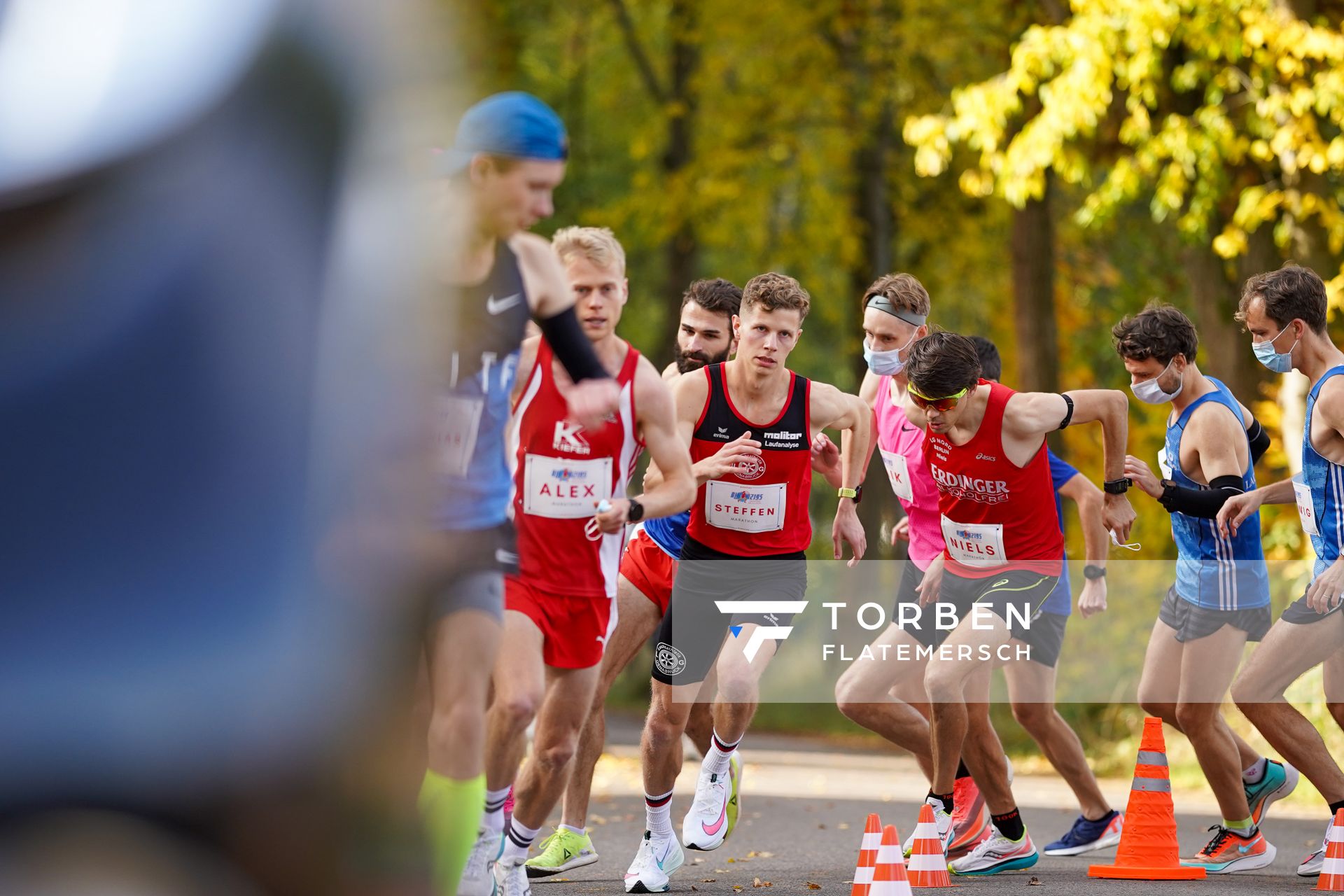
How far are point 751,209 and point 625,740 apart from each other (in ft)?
24.8

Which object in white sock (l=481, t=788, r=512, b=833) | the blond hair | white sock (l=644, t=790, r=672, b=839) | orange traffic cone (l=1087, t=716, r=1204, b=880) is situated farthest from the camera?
orange traffic cone (l=1087, t=716, r=1204, b=880)

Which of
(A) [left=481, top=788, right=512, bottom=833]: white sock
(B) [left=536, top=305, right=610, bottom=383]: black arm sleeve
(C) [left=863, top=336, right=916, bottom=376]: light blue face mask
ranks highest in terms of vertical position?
(C) [left=863, top=336, right=916, bottom=376]: light blue face mask

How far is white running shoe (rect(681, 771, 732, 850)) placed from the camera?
7422 mm

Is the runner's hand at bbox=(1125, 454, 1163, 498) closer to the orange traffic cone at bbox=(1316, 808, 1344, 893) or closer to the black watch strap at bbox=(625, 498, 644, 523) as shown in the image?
the orange traffic cone at bbox=(1316, 808, 1344, 893)

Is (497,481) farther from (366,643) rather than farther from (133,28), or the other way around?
(133,28)

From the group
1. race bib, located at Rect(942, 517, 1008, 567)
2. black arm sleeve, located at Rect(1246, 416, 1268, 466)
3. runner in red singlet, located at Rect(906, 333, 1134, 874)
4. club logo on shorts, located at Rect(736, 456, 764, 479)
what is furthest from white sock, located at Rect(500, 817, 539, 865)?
black arm sleeve, located at Rect(1246, 416, 1268, 466)

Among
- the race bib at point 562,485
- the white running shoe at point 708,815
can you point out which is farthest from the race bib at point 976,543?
the race bib at point 562,485

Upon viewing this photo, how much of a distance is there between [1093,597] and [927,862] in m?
1.69

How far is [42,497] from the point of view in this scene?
2.12 meters

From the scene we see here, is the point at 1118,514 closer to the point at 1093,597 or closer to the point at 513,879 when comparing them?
the point at 1093,597

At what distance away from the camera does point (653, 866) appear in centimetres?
726

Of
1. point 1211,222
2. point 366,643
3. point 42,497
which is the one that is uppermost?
point 1211,222

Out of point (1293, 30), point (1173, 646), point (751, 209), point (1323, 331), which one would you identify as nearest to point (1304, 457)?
point (1323, 331)

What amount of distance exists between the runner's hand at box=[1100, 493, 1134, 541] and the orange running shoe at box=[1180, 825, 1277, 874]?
4.71 ft
